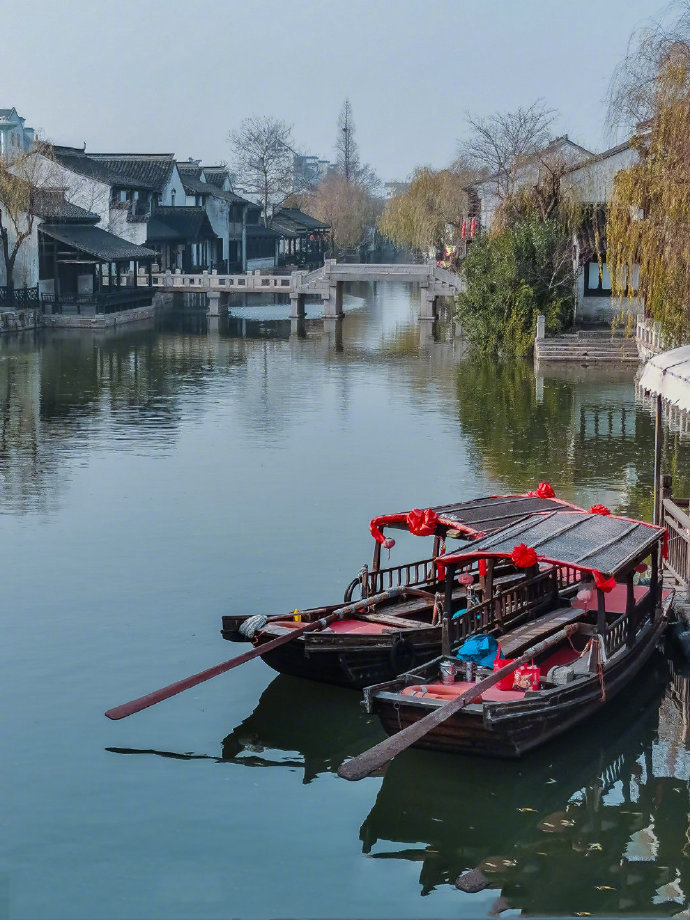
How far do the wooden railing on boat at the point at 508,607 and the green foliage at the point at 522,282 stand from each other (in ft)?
94.5

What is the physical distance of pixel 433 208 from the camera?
6756 cm

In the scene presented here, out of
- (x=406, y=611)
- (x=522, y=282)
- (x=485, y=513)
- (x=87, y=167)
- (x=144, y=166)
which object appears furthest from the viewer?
(x=144, y=166)

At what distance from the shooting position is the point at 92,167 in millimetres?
67250

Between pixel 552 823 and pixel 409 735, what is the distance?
159cm

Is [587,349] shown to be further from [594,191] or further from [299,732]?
[299,732]

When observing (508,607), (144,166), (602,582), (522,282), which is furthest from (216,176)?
(602,582)

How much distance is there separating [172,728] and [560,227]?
3313 cm

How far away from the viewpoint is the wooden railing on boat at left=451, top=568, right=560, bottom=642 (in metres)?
13.5

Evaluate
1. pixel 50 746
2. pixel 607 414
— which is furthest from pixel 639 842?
pixel 607 414

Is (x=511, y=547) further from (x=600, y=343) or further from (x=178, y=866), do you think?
(x=600, y=343)

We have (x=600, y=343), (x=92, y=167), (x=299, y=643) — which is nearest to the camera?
(x=299, y=643)

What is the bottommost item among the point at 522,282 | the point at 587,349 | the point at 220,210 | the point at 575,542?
the point at 575,542

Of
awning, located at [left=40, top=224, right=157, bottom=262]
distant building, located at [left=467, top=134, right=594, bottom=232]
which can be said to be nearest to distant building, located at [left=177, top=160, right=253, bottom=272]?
awning, located at [left=40, top=224, right=157, bottom=262]

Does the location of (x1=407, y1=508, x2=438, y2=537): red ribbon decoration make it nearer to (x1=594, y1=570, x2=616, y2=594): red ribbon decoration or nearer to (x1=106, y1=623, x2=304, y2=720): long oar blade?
(x1=106, y1=623, x2=304, y2=720): long oar blade
